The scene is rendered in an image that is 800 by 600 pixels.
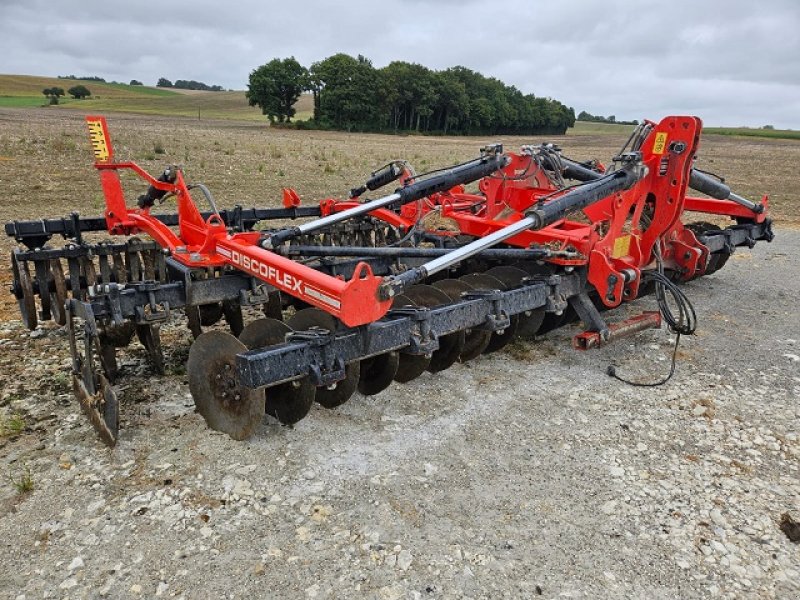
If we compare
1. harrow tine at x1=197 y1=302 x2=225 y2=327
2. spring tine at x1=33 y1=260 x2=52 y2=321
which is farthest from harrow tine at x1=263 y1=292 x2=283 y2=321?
spring tine at x1=33 y1=260 x2=52 y2=321

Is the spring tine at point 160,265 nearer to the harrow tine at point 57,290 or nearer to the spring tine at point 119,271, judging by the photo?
the spring tine at point 119,271

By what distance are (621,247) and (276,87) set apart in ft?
218

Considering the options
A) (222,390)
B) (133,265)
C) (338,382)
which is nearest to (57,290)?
(133,265)

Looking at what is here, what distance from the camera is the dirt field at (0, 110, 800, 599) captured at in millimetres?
2969

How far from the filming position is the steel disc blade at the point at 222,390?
382 centimetres

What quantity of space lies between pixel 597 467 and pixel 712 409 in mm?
1425

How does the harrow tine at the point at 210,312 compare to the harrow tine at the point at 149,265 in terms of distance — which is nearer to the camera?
the harrow tine at the point at 210,312

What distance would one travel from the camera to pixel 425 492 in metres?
3.60

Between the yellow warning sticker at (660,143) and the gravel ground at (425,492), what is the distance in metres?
2.14

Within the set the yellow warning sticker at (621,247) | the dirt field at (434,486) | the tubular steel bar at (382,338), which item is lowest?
the dirt field at (434,486)

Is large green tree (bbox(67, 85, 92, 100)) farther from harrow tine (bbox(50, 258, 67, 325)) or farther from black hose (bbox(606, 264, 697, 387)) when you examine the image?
black hose (bbox(606, 264, 697, 387))

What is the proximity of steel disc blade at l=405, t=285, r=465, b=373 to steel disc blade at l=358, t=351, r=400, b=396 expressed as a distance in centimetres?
58

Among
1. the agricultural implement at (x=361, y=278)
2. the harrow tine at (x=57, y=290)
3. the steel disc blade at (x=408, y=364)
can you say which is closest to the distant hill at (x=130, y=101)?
the agricultural implement at (x=361, y=278)

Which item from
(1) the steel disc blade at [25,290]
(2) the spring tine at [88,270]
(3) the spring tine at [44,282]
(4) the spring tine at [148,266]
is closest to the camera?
(1) the steel disc blade at [25,290]
